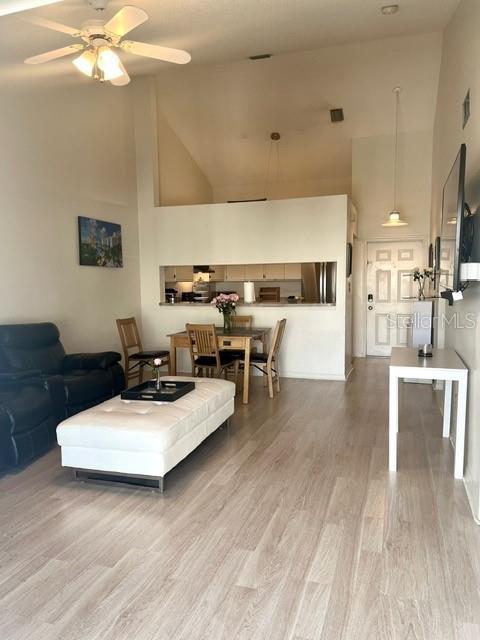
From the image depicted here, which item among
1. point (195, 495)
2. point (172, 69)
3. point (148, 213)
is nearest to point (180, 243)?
point (148, 213)

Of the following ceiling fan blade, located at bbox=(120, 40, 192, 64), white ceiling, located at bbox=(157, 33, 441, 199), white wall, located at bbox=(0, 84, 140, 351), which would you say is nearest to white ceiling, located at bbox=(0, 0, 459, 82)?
white wall, located at bbox=(0, 84, 140, 351)

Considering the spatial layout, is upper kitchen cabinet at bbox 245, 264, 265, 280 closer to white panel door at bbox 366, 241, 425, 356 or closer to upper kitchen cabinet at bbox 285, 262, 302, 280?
upper kitchen cabinet at bbox 285, 262, 302, 280

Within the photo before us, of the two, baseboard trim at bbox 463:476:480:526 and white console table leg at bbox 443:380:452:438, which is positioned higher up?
white console table leg at bbox 443:380:452:438

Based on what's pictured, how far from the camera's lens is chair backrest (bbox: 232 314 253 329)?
613cm

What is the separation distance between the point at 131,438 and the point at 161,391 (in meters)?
0.64

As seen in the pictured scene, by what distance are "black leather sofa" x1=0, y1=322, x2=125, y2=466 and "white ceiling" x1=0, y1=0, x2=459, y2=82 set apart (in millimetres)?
2471

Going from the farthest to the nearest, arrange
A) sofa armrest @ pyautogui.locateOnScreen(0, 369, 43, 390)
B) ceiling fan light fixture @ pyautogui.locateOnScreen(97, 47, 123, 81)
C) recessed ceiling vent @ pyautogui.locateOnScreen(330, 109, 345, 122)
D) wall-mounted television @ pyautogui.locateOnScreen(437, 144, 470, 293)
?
recessed ceiling vent @ pyautogui.locateOnScreen(330, 109, 345, 122) → sofa armrest @ pyautogui.locateOnScreen(0, 369, 43, 390) → ceiling fan light fixture @ pyautogui.locateOnScreen(97, 47, 123, 81) → wall-mounted television @ pyautogui.locateOnScreen(437, 144, 470, 293)

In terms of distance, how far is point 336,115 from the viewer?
265 inches

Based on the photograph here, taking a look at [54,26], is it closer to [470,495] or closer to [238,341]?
[238,341]

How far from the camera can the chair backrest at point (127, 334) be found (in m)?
5.72

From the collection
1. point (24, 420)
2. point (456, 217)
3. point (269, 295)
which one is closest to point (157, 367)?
point (24, 420)

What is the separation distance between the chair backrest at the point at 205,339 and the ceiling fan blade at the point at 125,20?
9.04 ft

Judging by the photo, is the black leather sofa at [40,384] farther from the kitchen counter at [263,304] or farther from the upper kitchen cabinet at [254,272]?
the upper kitchen cabinet at [254,272]

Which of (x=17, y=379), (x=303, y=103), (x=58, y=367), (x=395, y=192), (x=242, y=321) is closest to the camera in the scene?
(x=17, y=379)
